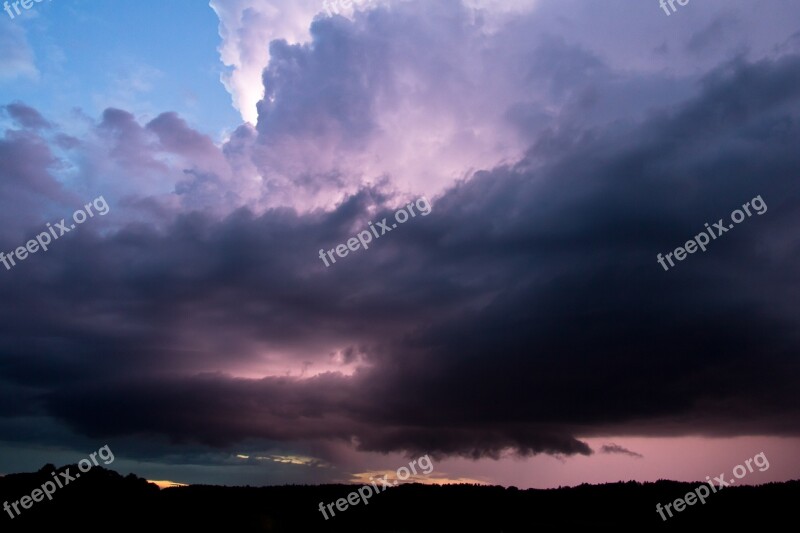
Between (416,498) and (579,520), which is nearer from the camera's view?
(579,520)

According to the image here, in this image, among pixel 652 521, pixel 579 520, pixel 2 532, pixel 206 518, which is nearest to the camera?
pixel 2 532

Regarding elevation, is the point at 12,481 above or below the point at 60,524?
above

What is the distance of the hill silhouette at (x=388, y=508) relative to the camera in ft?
284

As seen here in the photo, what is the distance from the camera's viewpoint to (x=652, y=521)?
3932 inches

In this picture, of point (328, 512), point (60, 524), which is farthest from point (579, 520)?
point (60, 524)

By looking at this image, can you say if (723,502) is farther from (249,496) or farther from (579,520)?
(249,496)

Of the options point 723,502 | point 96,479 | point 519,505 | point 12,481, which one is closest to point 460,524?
point 519,505

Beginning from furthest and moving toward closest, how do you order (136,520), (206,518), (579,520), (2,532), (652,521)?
(579,520)
(652,521)
(206,518)
(136,520)
(2,532)

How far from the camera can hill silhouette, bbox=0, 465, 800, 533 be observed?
86.6m

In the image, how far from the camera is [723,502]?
94.5 meters

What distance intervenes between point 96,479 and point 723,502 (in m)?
86.5

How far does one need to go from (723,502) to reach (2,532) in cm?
9388

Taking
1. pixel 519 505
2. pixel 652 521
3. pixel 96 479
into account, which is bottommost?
pixel 652 521

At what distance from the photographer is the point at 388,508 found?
132 meters
